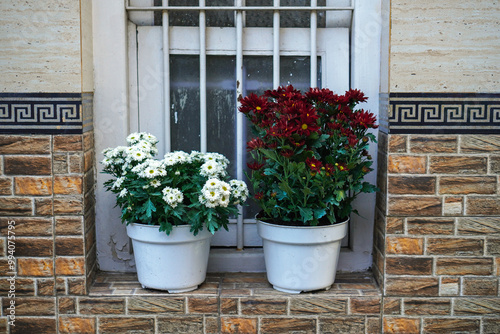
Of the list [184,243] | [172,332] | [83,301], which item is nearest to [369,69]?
[184,243]

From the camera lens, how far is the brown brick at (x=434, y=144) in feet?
8.79

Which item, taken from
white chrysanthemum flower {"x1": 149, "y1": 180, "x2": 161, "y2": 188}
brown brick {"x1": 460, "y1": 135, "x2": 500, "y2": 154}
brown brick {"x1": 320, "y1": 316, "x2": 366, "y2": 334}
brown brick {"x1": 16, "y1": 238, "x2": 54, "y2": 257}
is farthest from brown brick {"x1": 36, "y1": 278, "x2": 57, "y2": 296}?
brown brick {"x1": 460, "y1": 135, "x2": 500, "y2": 154}

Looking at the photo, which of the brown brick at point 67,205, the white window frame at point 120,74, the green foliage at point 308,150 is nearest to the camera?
the green foliage at point 308,150

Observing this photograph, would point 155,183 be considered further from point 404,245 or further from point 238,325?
point 404,245

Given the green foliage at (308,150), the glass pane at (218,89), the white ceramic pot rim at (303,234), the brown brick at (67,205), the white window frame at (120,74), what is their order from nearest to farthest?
the green foliage at (308,150), the white ceramic pot rim at (303,234), the brown brick at (67,205), the white window frame at (120,74), the glass pane at (218,89)

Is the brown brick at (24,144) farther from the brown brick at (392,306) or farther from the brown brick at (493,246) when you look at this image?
the brown brick at (493,246)

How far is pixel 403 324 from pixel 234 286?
80 cm

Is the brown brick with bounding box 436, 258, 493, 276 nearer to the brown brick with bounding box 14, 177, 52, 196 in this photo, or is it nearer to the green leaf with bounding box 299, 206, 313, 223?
the green leaf with bounding box 299, 206, 313, 223

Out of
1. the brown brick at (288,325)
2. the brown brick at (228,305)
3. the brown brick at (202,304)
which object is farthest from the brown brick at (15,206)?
the brown brick at (288,325)

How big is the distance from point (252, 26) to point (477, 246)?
150 centimetres

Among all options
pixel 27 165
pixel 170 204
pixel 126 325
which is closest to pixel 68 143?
pixel 27 165

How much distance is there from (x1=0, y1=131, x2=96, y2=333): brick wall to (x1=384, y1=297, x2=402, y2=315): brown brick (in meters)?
1.38

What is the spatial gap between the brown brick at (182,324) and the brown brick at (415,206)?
1012mm

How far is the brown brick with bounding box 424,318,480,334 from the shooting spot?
2764mm
